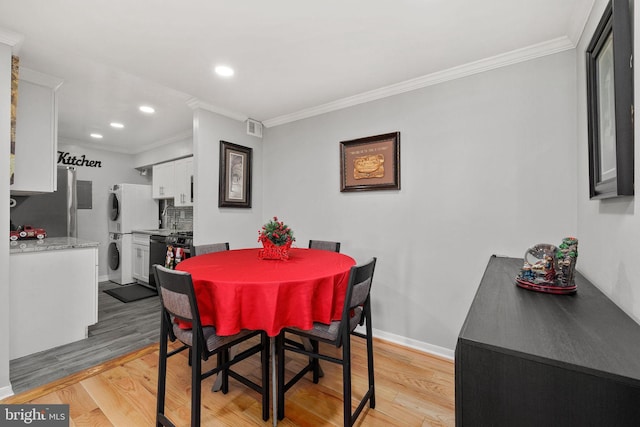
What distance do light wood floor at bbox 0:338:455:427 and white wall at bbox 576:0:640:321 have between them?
118 cm

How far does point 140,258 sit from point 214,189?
95.8 inches

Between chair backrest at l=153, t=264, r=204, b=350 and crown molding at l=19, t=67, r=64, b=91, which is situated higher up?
crown molding at l=19, t=67, r=64, b=91

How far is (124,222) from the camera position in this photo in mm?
4684

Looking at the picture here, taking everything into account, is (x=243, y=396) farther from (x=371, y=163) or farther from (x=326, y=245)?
(x=371, y=163)

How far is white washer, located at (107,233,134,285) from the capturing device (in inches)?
183

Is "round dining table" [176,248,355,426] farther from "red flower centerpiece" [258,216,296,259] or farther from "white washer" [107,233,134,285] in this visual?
"white washer" [107,233,134,285]

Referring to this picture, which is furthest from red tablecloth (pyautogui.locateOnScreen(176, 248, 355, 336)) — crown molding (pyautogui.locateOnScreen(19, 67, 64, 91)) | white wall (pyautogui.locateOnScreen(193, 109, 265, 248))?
crown molding (pyautogui.locateOnScreen(19, 67, 64, 91))

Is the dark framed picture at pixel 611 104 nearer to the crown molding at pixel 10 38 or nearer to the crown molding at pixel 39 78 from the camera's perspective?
the crown molding at pixel 10 38

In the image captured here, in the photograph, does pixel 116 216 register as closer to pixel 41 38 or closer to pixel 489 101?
pixel 41 38

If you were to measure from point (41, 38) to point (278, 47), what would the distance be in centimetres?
166

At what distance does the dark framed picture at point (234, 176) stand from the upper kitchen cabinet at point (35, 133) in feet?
4.85

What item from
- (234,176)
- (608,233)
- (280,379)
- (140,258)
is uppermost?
(234,176)

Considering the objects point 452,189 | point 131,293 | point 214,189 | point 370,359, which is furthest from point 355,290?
point 131,293

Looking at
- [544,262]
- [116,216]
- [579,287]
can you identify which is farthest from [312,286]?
[116,216]
